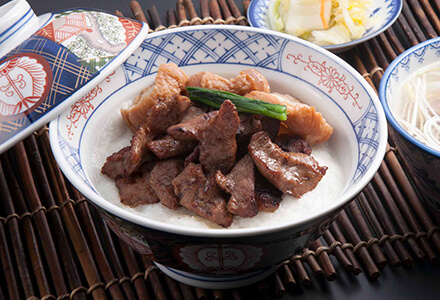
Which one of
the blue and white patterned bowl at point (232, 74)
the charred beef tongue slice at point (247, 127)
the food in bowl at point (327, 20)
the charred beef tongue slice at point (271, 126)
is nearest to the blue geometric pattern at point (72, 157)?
the blue and white patterned bowl at point (232, 74)

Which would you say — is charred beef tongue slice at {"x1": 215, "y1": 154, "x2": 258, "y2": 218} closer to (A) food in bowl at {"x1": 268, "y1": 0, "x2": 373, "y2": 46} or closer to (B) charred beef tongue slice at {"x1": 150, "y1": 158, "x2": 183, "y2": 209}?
(B) charred beef tongue slice at {"x1": 150, "y1": 158, "x2": 183, "y2": 209}

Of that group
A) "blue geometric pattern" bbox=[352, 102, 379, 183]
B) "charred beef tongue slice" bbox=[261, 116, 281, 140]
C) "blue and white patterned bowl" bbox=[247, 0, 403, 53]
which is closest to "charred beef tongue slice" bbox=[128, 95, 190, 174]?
"charred beef tongue slice" bbox=[261, 116, 281, 140]

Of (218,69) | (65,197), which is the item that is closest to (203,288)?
(65,197)

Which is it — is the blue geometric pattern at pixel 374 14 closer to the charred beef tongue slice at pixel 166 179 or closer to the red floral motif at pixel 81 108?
the red floral motif at pixel 81 108

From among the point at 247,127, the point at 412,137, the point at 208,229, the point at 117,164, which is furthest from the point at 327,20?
the point at 208,229

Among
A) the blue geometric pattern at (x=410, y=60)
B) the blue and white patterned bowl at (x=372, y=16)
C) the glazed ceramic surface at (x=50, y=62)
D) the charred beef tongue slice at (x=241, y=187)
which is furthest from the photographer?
the blue and white patterned bowl at (x=372, y=16)

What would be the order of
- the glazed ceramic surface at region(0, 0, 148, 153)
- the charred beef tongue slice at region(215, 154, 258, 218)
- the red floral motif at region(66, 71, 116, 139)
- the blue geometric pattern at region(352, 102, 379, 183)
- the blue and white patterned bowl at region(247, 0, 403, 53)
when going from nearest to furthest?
1. the charred beef tongue slice at region(215, 154, 258, 218)
2. the blue geometric pattern at region(352, 102, 379, 183)
3. the glazed ceramic surface at region(0, 0, 148, 153)
4. the red floral motif at region(66, 71, 116, 139)
5. the blue and white patterned bowl at region(247, 0, 403, 53)
